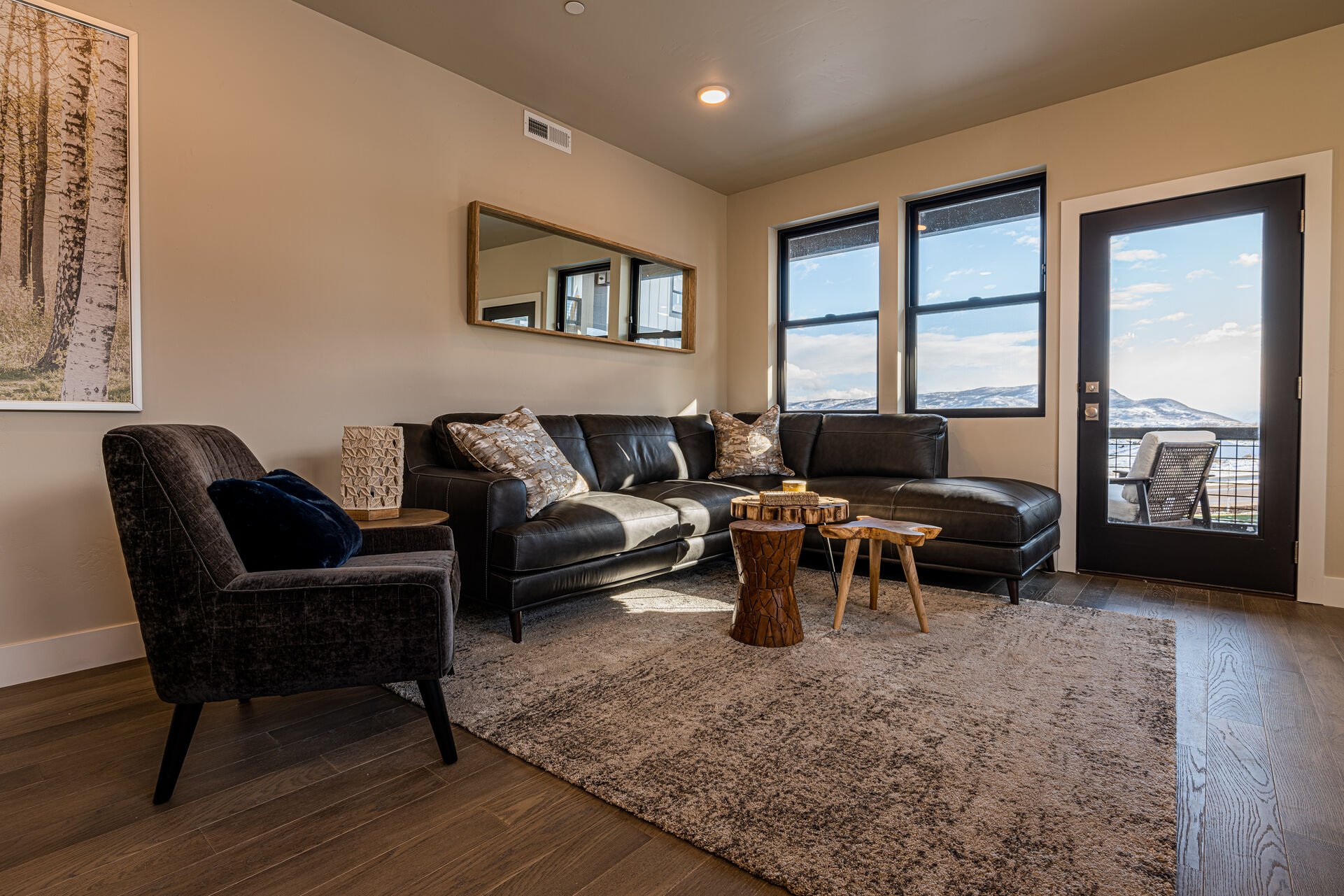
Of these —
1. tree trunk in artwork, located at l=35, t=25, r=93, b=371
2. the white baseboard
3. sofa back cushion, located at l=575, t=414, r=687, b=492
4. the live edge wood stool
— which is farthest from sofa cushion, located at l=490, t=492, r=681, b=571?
tree trunk in artwork, located at l=35, t=25, r=93, b=371

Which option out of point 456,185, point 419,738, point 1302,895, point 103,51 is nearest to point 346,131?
point 456,185

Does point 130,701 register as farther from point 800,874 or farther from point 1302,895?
point 1302,895

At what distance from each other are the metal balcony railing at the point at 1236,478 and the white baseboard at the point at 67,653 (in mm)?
4747

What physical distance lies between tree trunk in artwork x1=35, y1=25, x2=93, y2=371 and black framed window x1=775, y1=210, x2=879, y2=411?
4.05m

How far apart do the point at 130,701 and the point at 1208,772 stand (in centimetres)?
298

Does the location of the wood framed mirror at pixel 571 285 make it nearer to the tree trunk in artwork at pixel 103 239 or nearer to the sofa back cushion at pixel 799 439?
the sofa back cushion at pixel 799 439

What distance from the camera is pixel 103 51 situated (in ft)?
7.63

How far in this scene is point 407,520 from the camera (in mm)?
2232

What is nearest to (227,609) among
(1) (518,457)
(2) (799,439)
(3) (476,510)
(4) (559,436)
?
(3) (476,510)

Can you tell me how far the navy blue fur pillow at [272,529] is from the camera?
1606 millimetres

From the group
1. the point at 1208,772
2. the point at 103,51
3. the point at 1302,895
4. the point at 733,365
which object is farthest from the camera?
the point at 733,365

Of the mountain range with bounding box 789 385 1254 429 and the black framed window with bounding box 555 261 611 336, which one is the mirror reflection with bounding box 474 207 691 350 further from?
the mountain range with bounding box 789 385 1254 429

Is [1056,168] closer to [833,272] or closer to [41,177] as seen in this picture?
[833,272]

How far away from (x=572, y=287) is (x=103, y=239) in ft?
7.19
